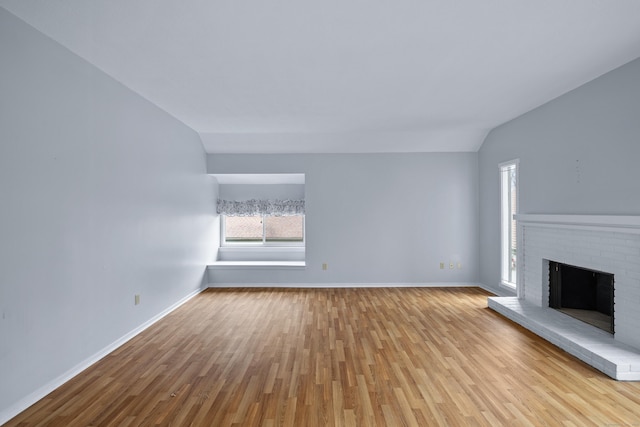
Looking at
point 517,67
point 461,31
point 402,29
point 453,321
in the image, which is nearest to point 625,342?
point 453,321

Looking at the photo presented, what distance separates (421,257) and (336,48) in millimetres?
4458

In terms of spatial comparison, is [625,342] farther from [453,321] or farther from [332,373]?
[332,373]

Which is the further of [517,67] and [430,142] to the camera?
[430,142]

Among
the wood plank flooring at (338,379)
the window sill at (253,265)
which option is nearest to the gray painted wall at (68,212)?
the wood plank flooring at (338,379)

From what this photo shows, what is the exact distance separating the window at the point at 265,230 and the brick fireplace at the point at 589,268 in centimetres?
372

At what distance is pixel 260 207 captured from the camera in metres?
6.70

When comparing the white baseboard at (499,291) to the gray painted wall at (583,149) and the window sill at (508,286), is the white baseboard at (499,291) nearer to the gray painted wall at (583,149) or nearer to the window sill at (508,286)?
the window sill at (508,286)

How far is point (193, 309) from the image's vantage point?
4.79 m

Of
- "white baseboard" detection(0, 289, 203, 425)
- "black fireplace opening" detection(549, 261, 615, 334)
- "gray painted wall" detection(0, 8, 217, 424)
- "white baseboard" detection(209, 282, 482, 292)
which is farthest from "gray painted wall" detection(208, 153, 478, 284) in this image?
"white baseboard" detection(0, 289, 203, 425)

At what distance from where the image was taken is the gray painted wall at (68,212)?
90.5 inches

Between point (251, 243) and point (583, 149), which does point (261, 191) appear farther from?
point (583, 149)

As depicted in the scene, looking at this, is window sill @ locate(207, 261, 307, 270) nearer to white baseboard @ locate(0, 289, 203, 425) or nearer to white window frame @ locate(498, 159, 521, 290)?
white baseboard @ locate(0, 289, 203, 425)

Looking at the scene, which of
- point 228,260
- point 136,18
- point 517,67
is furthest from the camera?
point 228,260

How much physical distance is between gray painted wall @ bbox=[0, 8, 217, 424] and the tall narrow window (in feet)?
16.3
